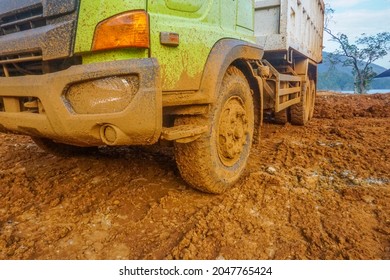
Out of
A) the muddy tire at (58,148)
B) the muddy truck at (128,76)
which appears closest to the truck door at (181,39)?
the muddy truck at (128,76)

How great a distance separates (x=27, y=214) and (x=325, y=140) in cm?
378

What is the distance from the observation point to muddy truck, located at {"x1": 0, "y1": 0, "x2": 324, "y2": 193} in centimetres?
152

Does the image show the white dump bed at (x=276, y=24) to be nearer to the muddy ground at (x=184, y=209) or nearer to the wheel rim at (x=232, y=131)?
the muddy ground at (x=184, y=209)

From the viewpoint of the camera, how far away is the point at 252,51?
2594 millimetres

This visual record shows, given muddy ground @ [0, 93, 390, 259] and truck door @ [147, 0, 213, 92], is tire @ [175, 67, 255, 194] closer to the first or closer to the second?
muddy ground @ [0, 93, 390, 259]

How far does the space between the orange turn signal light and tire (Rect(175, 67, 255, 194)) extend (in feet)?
2.11

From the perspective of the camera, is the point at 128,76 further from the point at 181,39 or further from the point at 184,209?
the point at 184,209

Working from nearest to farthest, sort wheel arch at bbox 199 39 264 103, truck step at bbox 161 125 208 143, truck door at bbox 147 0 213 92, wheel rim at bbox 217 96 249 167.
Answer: truck door at bbox 147 0 213 92 < truck step at bbox 161 125 208 143 < wheel arch at bbox 199 39 264 103 < wheel rim at bbox 217 96 249 167

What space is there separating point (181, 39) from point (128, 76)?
44cm

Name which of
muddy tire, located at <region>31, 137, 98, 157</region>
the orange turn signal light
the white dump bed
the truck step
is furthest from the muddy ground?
the white dump bed

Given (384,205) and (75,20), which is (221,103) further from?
(384,205)

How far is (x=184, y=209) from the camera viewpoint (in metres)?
2.15

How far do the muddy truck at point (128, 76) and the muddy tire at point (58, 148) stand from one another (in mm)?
934
